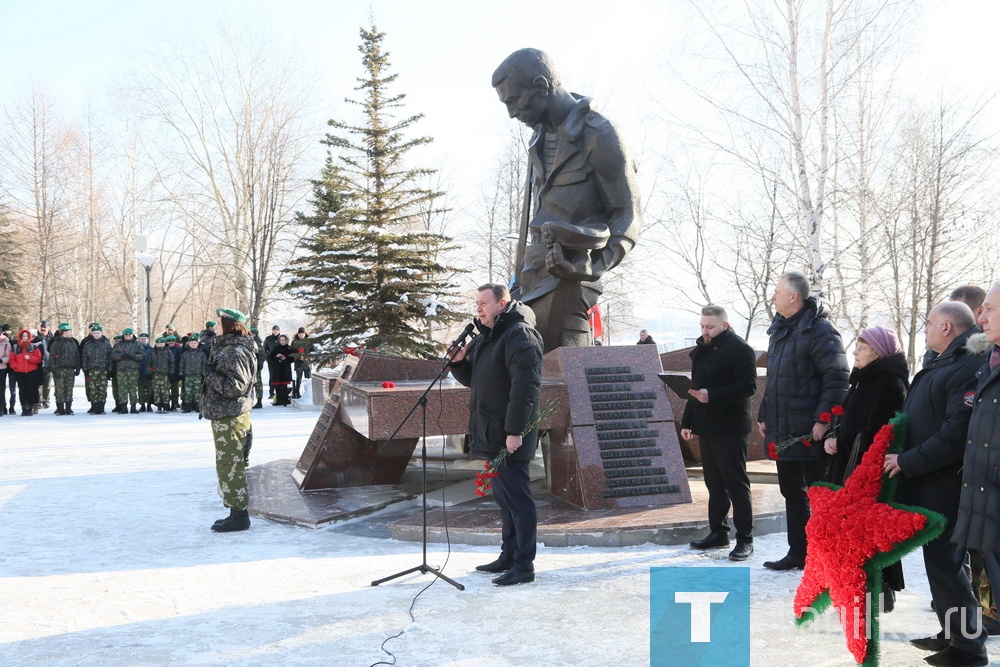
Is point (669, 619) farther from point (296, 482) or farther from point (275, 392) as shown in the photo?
point (275, 392)

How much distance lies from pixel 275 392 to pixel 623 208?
1442cm

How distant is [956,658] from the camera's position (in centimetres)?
371

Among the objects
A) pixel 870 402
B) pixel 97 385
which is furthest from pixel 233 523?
pixel 97 385

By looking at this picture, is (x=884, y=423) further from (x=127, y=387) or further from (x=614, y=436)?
(x=127, y=387)

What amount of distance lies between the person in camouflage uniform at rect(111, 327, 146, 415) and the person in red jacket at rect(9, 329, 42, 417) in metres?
1.47

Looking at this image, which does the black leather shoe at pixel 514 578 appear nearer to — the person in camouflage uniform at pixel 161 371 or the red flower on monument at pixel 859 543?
the red flower on monument at pixel 859 543

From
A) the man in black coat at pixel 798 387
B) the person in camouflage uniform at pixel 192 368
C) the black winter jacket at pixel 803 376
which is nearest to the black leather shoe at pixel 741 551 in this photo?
the man in black coat at pixel 798 387

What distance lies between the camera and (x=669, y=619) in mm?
4484

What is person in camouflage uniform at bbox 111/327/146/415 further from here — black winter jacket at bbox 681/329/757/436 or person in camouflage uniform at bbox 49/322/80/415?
black winter jacket at bbox 681/329/757/436

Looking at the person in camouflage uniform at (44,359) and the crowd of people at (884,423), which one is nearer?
the crowd of people at (884,423)

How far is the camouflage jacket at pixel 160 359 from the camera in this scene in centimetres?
1752

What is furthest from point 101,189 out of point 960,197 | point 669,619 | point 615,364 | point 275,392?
point 669,619

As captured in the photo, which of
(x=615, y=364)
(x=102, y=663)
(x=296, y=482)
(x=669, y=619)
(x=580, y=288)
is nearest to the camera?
(x=102, y=663)

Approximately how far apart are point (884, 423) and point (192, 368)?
1552 cm
